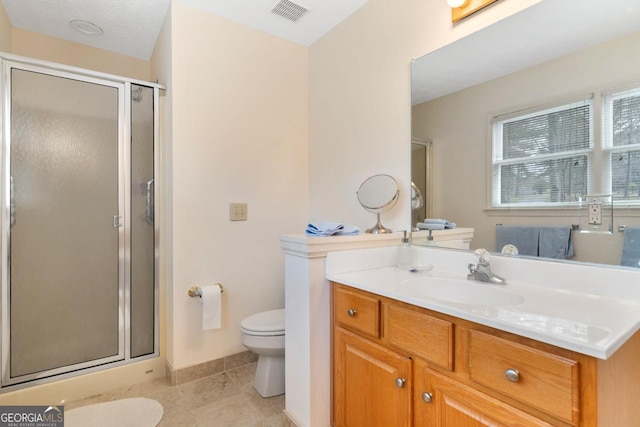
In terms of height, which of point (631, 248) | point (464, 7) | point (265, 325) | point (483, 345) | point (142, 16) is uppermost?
point (142, 16)

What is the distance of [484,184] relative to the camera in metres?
1.51

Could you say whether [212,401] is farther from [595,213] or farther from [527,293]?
[595,213]

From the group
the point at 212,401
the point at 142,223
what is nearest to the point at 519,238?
the point at 212,401

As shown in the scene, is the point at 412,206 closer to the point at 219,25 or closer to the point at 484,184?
the point at 484,184

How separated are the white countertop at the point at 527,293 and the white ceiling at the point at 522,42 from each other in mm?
774

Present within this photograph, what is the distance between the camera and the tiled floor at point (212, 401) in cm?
169

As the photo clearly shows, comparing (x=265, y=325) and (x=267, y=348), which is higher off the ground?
(x=265, y=325)

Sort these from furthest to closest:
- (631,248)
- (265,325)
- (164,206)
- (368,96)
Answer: (164,206) < (368,96) < (265,325) < (631,248)

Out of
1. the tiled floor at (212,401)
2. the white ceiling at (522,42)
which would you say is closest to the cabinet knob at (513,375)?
the white ceiling at (522,42)

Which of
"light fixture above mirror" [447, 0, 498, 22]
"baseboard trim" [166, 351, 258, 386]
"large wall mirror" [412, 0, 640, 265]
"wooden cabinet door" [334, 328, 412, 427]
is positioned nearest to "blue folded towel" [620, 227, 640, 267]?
"large wall mirror" [412, 0, 640, 265]

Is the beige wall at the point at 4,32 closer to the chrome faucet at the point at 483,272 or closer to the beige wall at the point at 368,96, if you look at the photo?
the beige wall at the point at 368,96

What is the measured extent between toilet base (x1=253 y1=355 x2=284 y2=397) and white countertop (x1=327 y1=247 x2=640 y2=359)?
819mm

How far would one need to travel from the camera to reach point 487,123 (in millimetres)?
1487

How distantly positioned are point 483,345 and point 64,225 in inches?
87.9
